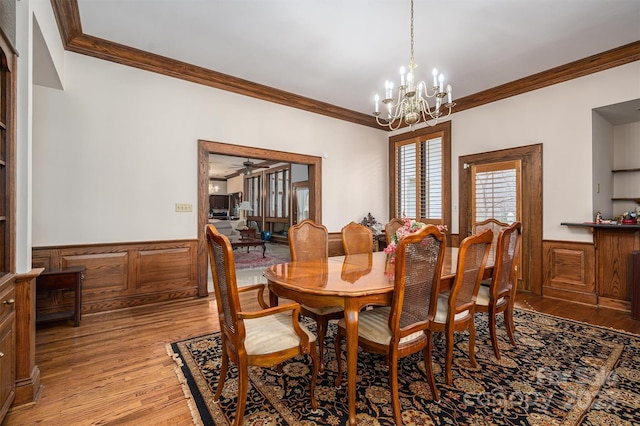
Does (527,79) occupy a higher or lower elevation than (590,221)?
higher

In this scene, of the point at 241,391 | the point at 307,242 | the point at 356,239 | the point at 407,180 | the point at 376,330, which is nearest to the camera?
the point at 241,391

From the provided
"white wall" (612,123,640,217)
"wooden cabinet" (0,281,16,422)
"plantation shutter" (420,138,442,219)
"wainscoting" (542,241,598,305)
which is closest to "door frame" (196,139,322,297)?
"wooden cabinet" (0,281,16,422)

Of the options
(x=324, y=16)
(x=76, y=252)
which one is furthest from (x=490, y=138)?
(x=76, y=252)

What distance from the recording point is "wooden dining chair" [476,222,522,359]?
2.25 m

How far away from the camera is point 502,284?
2414mm

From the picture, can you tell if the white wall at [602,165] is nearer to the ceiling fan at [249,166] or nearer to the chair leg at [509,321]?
the chair leg at [509,321]

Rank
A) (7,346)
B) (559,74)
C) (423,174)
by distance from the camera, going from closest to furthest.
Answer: (7,346) → (559,74) → (423,174)

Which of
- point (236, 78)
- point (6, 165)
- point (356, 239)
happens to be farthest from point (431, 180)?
point (6, 165)

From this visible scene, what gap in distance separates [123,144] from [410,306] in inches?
141

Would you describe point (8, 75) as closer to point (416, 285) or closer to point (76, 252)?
point (76, 252)

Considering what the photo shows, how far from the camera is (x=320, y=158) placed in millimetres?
5203

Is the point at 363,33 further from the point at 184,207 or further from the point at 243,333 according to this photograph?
the point at 243,333

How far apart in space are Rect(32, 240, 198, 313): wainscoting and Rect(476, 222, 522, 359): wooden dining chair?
133 inches

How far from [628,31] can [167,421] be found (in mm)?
5168
